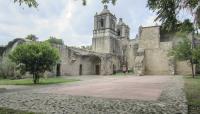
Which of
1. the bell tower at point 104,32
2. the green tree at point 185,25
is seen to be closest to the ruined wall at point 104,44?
the bell tower at point 104,32

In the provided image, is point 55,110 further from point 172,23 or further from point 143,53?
point 143,53

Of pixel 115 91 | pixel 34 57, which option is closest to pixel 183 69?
pixel 34 57

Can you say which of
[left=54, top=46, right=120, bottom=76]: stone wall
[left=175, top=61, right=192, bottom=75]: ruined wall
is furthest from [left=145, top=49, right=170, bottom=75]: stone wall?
[left=54, top=46, right=120, bottom=76]: stone wall

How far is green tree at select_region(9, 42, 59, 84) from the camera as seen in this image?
52.9 ft

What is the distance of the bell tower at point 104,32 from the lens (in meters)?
49.0

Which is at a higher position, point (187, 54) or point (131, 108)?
point (187, 54)

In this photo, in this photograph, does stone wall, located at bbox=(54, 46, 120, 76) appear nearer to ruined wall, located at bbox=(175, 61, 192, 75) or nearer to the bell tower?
the bell tower

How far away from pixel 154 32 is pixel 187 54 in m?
13.7

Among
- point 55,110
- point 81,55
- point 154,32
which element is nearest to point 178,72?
point 154,32

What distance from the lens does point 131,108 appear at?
6227mm

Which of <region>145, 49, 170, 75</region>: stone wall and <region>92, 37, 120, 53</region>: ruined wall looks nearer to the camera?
<region>145, 49, 170, 75</region>: stone wall

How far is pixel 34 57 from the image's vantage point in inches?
634

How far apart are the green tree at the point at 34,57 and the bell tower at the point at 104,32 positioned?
107 feet

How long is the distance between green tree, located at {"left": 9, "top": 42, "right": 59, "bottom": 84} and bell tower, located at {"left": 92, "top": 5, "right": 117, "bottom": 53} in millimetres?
32673
